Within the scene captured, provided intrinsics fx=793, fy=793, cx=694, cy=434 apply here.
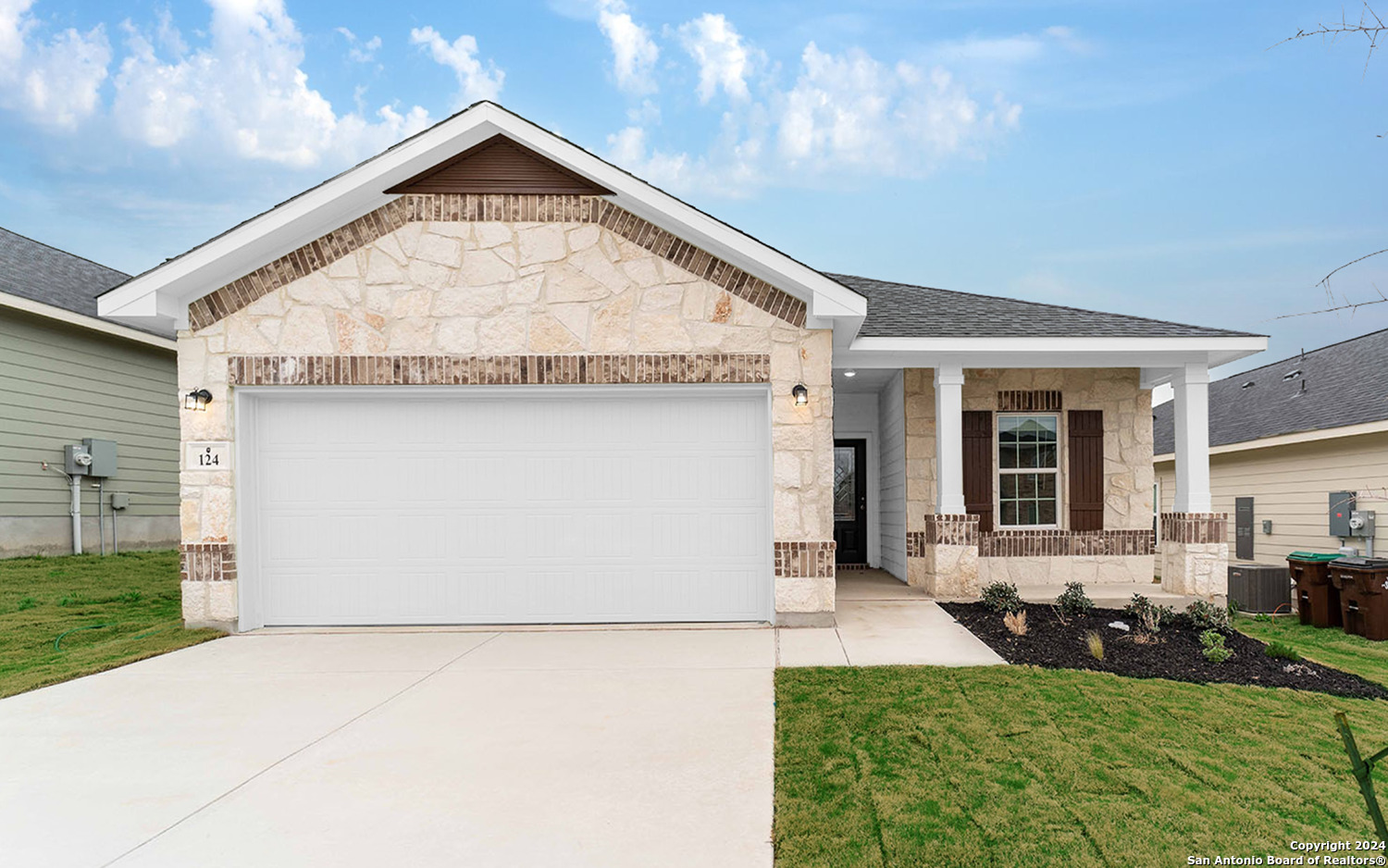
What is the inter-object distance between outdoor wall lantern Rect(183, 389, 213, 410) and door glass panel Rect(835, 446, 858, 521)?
371 inches

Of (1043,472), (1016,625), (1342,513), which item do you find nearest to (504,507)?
(1016,625)

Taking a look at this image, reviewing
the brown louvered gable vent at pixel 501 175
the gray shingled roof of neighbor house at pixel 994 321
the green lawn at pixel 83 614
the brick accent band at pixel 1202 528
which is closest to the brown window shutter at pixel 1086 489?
the brick accent band at pixel 1202 528

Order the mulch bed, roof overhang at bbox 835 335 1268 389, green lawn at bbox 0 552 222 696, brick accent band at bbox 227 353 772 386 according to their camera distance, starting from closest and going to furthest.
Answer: the mulch bed < green lawn at bbox 0 552 222 696 < brick accent band at bbox 227 353 772 386 < roof overhang at bbox 835 335 1268 389

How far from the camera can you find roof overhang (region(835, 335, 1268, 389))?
969 centimetres

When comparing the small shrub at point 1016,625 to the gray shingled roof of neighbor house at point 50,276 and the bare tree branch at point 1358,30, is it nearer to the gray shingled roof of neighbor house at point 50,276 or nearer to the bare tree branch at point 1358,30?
the bare tree branch at point 1358,30

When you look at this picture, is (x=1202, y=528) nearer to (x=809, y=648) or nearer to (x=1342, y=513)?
(x=1342, y=513)

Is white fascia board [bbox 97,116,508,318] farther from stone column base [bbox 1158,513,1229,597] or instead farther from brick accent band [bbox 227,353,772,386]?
stone column base [bbox 1158,513,1229,597]

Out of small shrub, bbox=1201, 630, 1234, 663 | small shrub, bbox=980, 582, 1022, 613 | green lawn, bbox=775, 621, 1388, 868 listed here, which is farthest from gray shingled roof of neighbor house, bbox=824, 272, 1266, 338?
green lawn, bbox=775, 621, 1388, 868

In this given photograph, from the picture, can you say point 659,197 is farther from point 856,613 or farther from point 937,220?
point 937,220

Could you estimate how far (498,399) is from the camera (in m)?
8.49

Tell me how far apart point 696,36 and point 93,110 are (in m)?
27.4

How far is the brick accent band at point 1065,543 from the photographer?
1130cm

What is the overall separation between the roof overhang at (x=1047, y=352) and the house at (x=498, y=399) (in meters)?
1.71

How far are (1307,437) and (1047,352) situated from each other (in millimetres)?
6868
